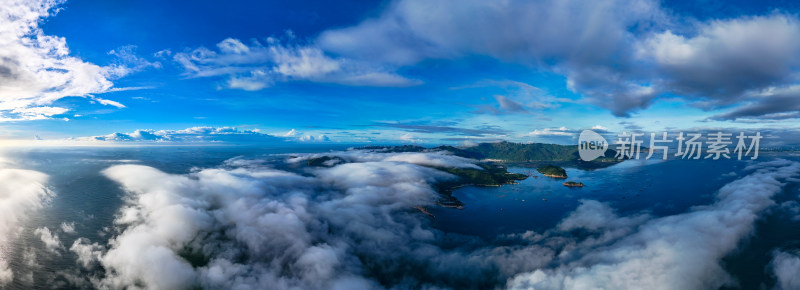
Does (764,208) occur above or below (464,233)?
above

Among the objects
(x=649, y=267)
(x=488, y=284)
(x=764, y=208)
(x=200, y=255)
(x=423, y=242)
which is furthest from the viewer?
(x=764, y=208)

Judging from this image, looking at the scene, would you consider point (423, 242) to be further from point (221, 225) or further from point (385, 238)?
point (221, 225)

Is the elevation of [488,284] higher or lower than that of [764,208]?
lower

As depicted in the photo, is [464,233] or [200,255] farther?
[464,233]

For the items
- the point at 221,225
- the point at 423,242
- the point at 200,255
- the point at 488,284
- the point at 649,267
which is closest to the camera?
the point at 649,267

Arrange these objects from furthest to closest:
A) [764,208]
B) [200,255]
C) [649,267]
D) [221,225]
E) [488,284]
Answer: [764,208] < [221,225] < [200,255] < [488,284] < [649,267]

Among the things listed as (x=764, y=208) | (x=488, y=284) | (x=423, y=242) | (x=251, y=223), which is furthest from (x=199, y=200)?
(x=764, y=208)

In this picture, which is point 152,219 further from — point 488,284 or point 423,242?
point 488,284

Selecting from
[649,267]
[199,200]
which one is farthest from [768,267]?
[199,200]

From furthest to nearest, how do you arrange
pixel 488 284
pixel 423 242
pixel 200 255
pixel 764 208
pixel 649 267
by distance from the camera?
pixel 764 208 < pixel 423 242 < pixel 200 255 < pixel 488 284 < pixel 649 267
